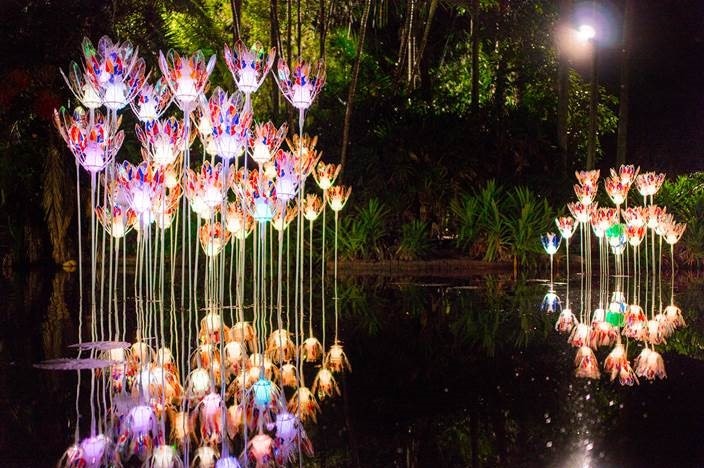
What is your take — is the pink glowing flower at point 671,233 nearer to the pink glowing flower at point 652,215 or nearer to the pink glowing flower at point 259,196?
the pink glowing flower at point 652,215

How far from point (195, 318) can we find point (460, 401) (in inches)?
179

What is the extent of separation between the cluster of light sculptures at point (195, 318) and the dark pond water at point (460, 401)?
0.24 metres

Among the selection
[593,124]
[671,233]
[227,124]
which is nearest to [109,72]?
[227,124]

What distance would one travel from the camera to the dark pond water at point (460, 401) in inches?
176

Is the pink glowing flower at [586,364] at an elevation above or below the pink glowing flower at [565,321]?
below

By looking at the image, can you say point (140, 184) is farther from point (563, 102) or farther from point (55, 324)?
point (563, 102)

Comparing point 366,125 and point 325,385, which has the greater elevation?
point 366,125

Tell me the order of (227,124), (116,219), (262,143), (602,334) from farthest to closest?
1. (262,143)
2. (116,219)
3. (227,124)
4. (602,334)

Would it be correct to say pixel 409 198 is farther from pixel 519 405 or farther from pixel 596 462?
pixel 596 462

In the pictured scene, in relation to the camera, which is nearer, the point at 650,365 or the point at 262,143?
the point at 650,365

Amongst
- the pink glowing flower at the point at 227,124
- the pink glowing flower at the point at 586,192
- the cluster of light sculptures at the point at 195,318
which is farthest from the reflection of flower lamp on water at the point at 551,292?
the pink glowing flower at the point at 227,124

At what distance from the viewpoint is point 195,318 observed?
377 inches

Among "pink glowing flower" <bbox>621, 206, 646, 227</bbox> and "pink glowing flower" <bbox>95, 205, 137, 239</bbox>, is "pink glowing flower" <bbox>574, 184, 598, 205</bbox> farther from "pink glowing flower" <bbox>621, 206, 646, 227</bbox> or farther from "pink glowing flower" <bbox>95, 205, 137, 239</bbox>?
"pink glowing flower" <bbox>95, 205, 137, 239</bbox>

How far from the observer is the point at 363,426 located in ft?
16.5
